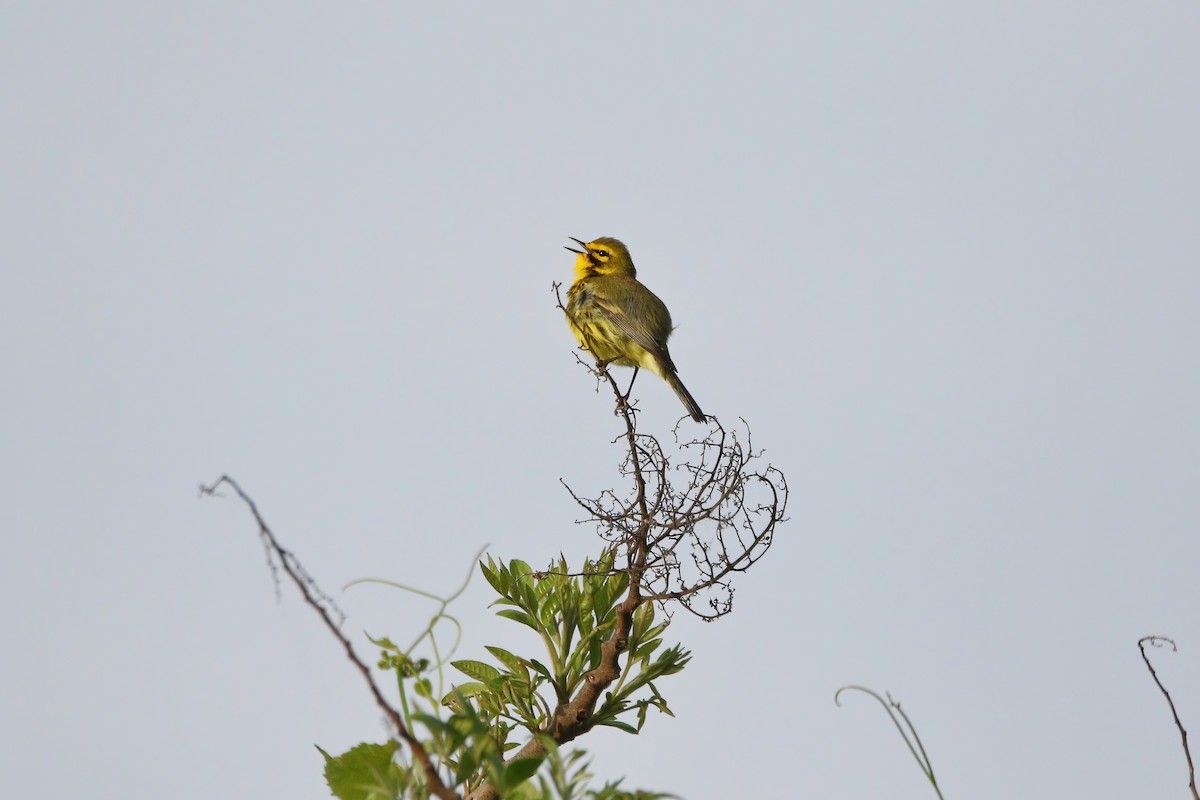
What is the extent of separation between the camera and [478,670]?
125 inches

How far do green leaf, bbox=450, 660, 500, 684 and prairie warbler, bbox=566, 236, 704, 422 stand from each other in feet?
14.9

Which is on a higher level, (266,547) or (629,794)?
(266,547)

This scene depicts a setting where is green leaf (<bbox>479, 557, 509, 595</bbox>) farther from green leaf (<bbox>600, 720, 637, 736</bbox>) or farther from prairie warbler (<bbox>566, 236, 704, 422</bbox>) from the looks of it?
prairie warbler (<bbox>566, 236, 704, 422</bbox>)

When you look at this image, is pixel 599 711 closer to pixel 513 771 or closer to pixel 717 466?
pixel 717 466

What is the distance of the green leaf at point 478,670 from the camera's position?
3.14 meters

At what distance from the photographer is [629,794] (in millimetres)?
1679

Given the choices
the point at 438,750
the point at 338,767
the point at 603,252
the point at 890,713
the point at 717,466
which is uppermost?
the point at 603,252

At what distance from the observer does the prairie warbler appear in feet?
26.6

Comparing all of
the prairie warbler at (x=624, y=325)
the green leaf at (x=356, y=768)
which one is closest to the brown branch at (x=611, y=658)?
the green leaf at (x=356, y=768)

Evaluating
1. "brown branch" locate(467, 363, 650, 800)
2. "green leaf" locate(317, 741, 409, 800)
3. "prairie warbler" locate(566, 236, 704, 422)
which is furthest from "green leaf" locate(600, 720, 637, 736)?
"prairie warbler" locate(566, 236, 704, 422)

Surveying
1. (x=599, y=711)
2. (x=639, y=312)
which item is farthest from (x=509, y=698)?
(x=639, y=312)

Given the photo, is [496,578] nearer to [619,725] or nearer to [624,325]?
[619,725]

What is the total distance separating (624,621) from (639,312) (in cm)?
555

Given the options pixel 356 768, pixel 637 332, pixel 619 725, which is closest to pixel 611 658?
pixel 619 725
